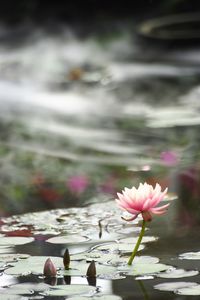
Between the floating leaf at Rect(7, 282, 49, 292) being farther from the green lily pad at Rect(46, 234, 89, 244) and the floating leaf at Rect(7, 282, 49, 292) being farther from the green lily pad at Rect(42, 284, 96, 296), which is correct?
the green lily pad at Rect(46, 234, 89, 244)

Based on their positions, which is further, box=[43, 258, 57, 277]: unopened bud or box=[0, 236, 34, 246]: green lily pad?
box=[0, 236, 34, 246]: green lily pad

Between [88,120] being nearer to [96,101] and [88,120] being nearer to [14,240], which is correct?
[96,101]

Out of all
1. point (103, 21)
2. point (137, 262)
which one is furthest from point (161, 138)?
point (103, 21)

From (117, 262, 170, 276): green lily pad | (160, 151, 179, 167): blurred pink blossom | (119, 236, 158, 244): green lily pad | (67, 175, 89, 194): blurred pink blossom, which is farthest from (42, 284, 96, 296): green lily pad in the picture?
(160, 151, 179, 167): blurred pink blossom

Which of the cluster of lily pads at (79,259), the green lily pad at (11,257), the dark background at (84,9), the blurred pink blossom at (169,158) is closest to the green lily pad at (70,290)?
the cluster of lily pads at (79,259)

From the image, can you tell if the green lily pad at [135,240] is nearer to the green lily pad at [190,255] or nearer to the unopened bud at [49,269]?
the green lily pad at [190,255]

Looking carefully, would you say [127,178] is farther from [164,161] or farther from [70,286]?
[70,286]

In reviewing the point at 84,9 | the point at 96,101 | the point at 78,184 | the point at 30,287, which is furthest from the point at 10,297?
the point at 84,9
